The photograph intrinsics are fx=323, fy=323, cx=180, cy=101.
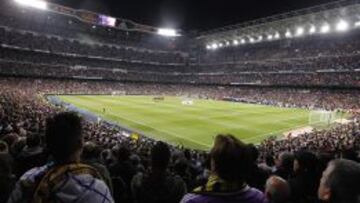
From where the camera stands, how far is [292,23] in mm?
77375

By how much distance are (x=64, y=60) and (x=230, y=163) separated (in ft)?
313

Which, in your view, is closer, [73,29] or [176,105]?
[176,105]

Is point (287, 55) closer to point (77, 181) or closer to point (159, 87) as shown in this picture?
point (159, 87)

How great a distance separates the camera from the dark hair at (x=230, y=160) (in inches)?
112

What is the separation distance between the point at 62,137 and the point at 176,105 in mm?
52266

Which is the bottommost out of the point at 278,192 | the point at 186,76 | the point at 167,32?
the point at 278,192

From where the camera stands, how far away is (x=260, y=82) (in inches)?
3228

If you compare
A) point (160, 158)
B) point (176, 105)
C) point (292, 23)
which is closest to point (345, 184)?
point (160, 158)

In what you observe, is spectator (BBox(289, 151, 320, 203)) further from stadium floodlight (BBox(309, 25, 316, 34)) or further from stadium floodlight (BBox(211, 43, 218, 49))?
stadium floodlight (BBox(211, 43, 218, 49))

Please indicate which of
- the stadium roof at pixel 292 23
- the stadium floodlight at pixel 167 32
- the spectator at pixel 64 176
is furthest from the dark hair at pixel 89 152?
the stadium floodlight at pixel 167 32

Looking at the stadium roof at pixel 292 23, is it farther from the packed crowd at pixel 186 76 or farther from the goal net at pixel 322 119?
the goal net at pixel 322 119

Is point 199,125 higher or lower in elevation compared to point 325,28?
lower

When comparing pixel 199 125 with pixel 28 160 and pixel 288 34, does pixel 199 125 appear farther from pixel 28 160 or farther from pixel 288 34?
pixel 288 34

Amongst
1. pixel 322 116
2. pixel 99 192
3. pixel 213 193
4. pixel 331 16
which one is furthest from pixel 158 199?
pixel 331 16
